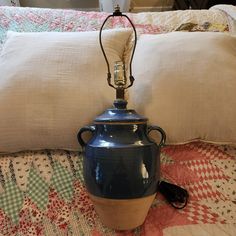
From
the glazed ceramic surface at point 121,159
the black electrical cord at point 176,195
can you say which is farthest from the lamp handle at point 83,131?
the black electrical cord at point 176,195

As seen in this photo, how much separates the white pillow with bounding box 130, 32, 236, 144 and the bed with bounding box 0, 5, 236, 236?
7 centimetres

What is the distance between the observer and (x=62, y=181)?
2.75 ft

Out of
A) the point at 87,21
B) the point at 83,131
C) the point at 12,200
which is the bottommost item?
the point at 12,200

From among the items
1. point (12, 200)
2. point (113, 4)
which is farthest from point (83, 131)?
point (113, 4)

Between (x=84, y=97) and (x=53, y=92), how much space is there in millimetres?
97

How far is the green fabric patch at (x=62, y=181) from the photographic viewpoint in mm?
813

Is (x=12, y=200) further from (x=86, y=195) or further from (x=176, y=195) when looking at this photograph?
(x=176, y=195)

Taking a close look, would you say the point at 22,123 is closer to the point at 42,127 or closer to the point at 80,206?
the point at 42,127

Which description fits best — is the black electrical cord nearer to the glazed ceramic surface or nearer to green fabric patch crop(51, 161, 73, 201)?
the glazed ceramic surface

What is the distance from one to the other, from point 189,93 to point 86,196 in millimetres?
430

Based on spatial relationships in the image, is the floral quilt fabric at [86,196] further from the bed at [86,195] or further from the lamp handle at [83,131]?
the lamp handle at [83,131]

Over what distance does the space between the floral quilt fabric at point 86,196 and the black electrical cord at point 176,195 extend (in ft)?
0.05

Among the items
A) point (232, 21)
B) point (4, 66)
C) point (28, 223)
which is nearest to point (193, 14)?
point (232, 21)

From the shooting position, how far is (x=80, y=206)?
79 centimetres
